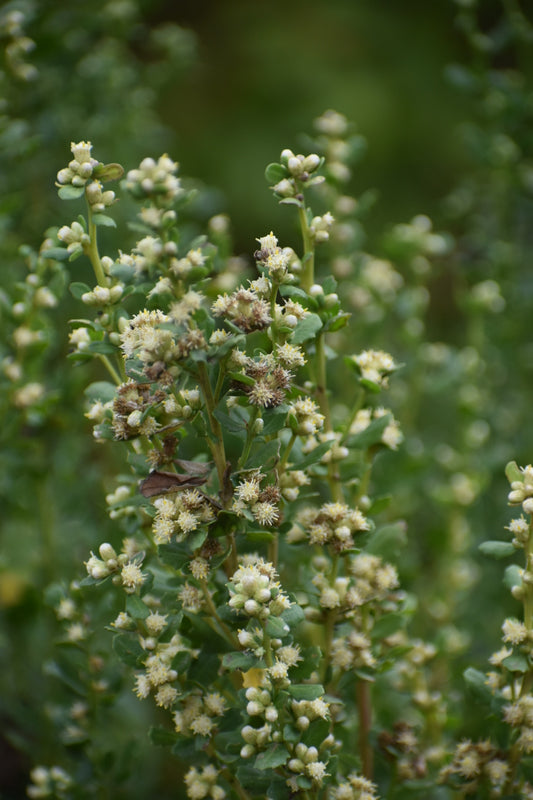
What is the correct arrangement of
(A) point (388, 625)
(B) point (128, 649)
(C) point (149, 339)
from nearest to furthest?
(C) point (149, 339) < (B) point (128, 649) < (A) point (388, 625)

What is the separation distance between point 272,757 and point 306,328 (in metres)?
0.30

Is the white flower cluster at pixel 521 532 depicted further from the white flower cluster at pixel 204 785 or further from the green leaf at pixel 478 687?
the white flower cluster at pixel 204 785

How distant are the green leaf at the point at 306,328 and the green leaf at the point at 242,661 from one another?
23 centimetres

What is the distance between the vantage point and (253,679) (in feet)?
2.86

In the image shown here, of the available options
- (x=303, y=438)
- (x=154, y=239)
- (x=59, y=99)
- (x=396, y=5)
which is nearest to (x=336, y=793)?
(x=303, y=438)

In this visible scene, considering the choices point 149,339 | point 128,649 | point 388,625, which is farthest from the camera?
point 388,625

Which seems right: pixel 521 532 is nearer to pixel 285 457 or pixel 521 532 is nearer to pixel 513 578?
pixel 513 578

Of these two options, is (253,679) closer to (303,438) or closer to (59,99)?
(303,438)

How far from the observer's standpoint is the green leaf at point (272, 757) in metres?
0.56

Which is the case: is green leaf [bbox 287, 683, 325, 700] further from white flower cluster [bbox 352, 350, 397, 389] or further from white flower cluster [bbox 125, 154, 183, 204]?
white flower cluster [bbox 125, 154, 183, 204]

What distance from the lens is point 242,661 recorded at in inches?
23.1

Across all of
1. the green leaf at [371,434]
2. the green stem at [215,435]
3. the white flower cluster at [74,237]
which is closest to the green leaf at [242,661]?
the green stem at [215,435]

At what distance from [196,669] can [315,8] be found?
8.74 feet

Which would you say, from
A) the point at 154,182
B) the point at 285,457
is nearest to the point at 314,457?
the point at 285,457
